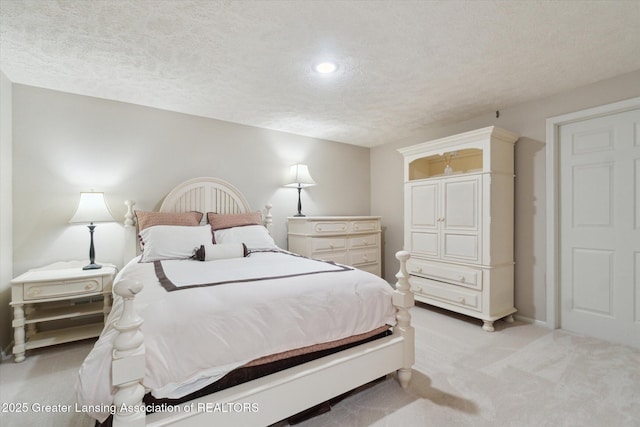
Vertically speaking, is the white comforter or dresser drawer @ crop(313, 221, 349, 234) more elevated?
dresser drawer @ crop(313, 221, 349, 234)

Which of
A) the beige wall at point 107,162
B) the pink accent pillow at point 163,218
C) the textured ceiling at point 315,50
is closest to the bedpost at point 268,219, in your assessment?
the beige wall at point 107,162

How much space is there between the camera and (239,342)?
50.6 inches

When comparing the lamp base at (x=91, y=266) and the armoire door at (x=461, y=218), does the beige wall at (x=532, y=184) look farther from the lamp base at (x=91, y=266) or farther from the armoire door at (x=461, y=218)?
the lamp base at (x=91, y=266)

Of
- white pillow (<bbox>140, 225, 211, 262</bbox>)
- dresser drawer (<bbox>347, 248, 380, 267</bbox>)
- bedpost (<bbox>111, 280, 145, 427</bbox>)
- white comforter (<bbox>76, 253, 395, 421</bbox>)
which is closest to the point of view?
bedpost (<bbox>111, 280, 145, 427</bbox>)

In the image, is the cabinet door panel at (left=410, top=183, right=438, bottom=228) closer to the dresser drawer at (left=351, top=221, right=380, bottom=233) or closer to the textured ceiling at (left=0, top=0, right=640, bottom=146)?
the dresser drawer at (left=351, top=221, right=380, bottom=233)

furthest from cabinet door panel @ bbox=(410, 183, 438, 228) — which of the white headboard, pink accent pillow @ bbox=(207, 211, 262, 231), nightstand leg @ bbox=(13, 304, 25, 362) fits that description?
nightstand leg @ bbox=(13, 304, 25, 362)

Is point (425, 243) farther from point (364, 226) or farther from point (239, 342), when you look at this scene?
point (239, 342)

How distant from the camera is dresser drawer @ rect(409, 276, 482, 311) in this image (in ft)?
9.42

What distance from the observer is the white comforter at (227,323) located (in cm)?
111

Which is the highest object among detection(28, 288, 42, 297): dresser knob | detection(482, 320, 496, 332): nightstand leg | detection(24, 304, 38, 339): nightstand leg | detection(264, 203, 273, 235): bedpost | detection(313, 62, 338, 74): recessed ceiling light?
detection(313, 62, 338, 74): recessed ceiling light

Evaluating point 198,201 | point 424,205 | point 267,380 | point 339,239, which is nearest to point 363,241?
point 339,239

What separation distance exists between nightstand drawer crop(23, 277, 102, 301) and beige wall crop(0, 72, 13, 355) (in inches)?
12.8

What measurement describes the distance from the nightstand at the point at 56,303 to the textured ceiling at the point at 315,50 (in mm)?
1640

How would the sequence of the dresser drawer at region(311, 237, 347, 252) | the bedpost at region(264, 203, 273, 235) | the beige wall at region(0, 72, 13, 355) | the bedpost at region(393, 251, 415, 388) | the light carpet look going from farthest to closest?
the bedpost at region(264, 203, 273, 235) < the dresser drawer at region(311, 237, 347, 252) < the beige wall at region(0, 72, 13, 355) < the bedpost at region(393, 251, 415, 388) < the light carpet
